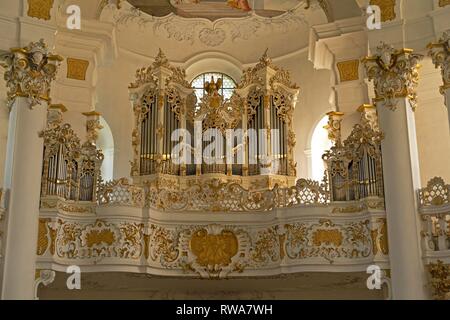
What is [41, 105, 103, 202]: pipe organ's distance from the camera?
15172mm

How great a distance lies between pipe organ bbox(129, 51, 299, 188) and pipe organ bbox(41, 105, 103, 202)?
2.01m

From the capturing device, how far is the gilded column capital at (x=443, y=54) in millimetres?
14812

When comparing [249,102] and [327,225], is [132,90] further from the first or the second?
[327,225]

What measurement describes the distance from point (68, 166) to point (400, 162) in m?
7.07

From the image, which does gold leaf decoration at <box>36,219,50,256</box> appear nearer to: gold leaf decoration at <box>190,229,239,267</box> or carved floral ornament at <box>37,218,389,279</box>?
carved floral ornament at <box>37,218,389,279</box>

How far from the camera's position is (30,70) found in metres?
15.2

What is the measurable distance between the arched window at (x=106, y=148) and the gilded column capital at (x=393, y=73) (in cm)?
815

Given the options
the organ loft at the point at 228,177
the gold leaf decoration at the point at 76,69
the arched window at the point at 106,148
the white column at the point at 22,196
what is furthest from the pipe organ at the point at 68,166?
the arched window at the point at 106,148

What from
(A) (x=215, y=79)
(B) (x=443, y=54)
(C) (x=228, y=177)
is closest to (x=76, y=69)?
(C) (x=228, y=177)

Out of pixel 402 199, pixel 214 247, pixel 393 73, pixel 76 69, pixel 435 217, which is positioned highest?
pixel 76 69

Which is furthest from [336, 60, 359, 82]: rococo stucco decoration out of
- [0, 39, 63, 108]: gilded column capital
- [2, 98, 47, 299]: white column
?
[2, 98, 47, 299]: white column

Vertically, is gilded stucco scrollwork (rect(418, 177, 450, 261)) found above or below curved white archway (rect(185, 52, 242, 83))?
below

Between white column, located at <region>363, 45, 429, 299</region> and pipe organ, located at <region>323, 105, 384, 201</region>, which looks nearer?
white column, located at <region>363, 45, 429, 299</region>

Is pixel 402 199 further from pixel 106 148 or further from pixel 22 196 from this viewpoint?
pixel 106 148
